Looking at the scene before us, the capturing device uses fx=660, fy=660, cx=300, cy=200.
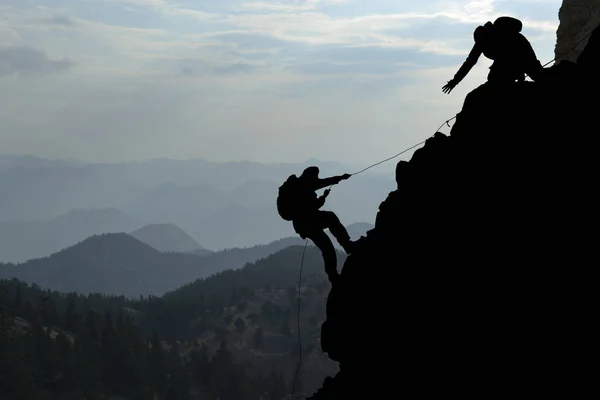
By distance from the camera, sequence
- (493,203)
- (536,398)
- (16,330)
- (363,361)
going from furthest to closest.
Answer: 1. (16,330)
2. (363,361)
3. (493,203)
4. (536,398)

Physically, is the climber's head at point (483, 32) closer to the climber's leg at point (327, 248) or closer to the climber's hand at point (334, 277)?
the climber's leg at point (327, 248)

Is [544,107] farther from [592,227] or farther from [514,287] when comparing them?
[514,287]

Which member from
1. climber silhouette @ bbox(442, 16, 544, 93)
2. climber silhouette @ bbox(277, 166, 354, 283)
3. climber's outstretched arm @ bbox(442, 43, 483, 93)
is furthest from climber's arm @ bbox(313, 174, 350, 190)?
climber silhouette @ bbox(442, 16, 544, 93)

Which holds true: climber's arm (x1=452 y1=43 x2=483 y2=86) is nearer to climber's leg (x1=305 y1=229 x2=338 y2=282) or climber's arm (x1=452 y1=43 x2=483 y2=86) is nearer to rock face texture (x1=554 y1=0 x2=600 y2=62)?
climber's leg (x1=305 y1=229 x2=338 y2=282)

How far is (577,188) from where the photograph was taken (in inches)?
532

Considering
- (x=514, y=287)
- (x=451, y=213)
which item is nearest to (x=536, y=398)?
(x=514, y=287)

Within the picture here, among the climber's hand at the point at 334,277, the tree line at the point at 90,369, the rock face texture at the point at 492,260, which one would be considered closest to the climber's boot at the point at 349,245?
the climber's hand at the point at 334,277

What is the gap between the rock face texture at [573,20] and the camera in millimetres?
36531

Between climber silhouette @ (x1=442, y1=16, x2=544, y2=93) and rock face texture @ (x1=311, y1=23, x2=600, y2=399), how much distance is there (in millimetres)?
487

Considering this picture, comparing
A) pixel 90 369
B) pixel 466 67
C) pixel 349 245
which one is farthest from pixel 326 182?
pixel 90 369

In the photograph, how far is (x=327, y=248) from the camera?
66.5 ft

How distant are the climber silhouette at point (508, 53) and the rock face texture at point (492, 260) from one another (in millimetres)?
487

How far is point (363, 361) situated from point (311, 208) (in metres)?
4.85

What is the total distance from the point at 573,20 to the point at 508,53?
24.5m
